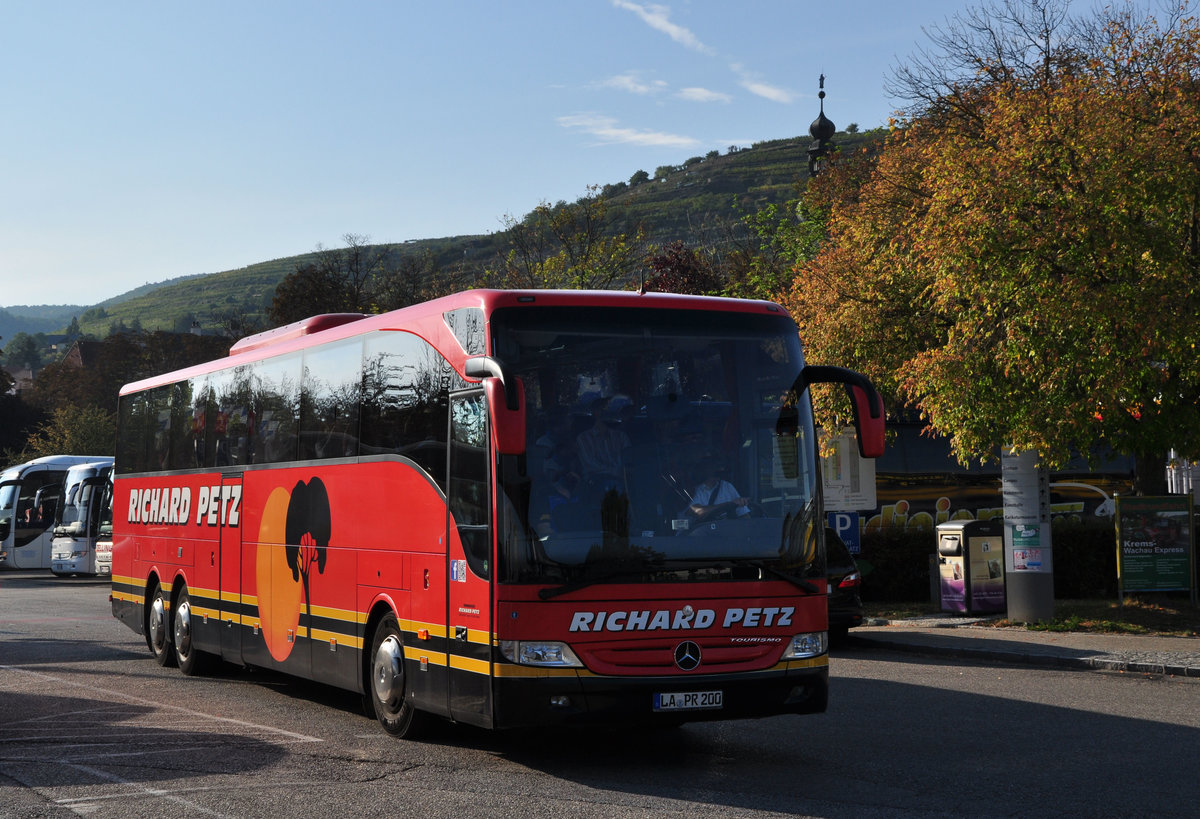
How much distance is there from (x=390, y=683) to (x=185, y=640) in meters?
5.82

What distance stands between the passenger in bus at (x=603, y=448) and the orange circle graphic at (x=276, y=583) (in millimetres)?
4347

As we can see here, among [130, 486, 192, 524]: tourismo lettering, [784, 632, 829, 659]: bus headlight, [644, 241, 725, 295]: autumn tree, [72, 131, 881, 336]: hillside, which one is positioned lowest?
[784, 632, 829, 659]: bus headlight

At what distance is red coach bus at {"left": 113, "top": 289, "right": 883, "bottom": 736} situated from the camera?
8.41 meters

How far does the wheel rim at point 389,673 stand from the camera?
32.7ft

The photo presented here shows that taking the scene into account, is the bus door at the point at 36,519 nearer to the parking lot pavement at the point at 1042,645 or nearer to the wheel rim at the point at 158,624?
the wheel rim at the point at 158,624

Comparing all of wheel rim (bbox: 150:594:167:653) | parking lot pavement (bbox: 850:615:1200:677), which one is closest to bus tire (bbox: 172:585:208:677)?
wheel rim (bbox: 150:594:167:653)

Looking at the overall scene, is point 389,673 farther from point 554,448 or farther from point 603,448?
point 603,448

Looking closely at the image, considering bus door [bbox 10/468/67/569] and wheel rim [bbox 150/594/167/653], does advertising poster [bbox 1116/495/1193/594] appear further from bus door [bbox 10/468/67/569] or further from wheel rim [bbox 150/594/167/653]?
bus door [bbox 10/468/67/569]

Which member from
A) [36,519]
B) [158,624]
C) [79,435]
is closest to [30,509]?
[36,519]

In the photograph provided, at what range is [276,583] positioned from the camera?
40.9 ft

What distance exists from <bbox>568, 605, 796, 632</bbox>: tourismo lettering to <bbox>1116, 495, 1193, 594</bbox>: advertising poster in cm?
1216

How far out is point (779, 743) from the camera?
1001 cm

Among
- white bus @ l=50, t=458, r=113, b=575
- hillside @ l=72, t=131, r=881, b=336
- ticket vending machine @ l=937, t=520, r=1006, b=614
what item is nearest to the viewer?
ticket vending machine @ l=937, t=520, r=1006, b=614

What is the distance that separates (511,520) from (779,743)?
3.03 m
